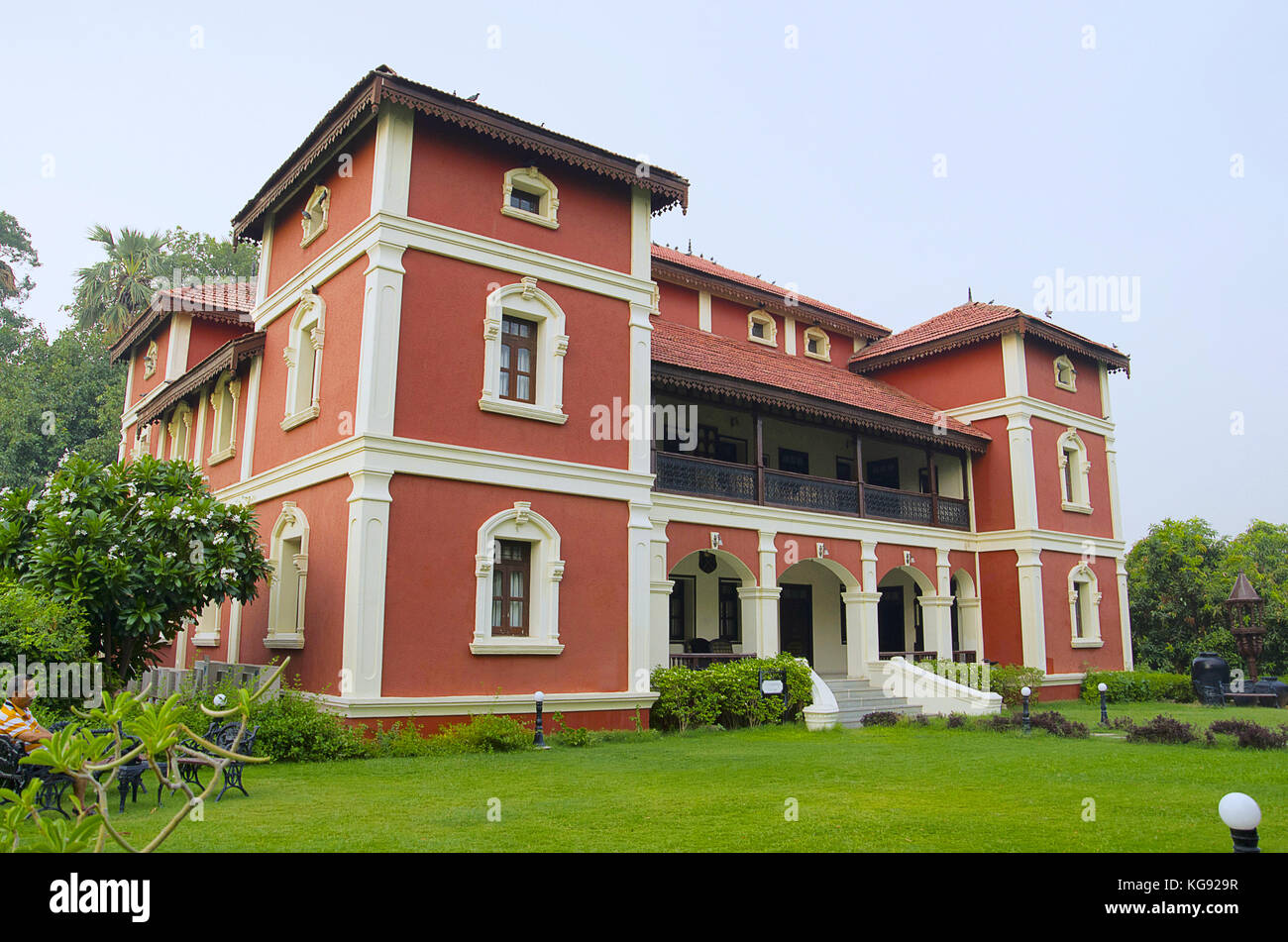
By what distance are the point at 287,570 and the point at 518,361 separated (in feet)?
16.1

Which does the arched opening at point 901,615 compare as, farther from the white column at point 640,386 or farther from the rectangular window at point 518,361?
the rectangular window at point 518,361

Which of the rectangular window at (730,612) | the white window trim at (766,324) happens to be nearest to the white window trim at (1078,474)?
the white window trim at (766,324)

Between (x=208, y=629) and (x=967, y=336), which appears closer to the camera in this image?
(x=208, y=629)

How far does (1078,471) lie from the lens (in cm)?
2486

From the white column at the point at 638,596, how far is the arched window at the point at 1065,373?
14.7 m

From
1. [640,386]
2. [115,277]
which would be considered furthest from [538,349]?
[115,277]

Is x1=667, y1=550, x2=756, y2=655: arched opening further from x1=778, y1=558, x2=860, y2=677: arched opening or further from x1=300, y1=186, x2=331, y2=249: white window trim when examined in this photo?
x1=300, y1=186, x2=331, y2=249: white window trim

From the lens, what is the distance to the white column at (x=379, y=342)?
12.5 meters

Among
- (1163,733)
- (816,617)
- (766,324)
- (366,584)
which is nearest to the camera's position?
(366,584)

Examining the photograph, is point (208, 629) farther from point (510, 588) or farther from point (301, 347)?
point (510, 588)

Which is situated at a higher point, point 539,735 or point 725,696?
point 725,696

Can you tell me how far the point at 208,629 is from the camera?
17719 mm
